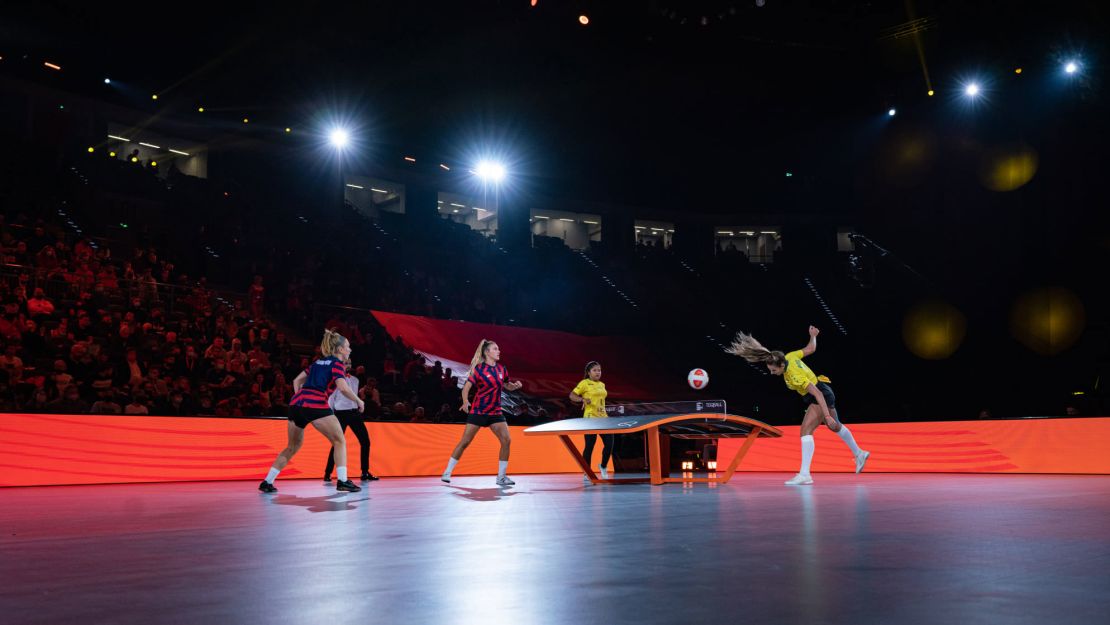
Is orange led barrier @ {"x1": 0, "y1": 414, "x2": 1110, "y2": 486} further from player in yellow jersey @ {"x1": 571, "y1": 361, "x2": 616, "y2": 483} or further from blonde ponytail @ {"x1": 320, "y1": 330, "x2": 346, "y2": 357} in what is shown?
blonde ponytail @ {"x1": 320, "y1": 330, "x2": 346, "y2": 357}

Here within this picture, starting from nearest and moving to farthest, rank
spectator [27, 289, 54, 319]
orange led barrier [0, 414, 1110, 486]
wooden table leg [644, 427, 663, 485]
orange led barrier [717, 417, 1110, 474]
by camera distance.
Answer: wooden table leg [644, 427, 663, 485], orange led barrier [0, 414, 1110, 486], orange led barrier [717, 417, 1110, 474], spectator [27, 289, 54, 319]

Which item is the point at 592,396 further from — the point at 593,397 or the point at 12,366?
the point at 12,366

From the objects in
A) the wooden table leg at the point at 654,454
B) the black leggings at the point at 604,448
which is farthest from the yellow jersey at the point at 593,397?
the wooden table leg at the point at 654,454

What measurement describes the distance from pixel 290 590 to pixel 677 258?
3092 cm

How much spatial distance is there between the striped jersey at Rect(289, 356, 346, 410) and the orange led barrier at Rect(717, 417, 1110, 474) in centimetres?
1002

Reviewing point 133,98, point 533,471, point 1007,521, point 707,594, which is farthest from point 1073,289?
point 133,98

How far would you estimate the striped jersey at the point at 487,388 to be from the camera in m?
11.2

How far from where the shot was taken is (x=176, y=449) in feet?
41.8

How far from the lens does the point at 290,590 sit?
116 inches

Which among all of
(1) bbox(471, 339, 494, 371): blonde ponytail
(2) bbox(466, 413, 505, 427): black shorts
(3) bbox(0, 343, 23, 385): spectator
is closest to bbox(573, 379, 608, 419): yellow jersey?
(2) bbox(466, 413, 505, 427): black shorts

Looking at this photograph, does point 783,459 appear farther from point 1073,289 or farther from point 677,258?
point 677,258

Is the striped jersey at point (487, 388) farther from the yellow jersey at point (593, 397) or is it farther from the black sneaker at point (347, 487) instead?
the black sneaker at point (347, 487)

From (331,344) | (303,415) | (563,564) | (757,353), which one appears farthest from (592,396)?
(563,564)

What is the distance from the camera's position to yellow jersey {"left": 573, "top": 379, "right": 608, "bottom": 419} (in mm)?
12727
